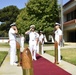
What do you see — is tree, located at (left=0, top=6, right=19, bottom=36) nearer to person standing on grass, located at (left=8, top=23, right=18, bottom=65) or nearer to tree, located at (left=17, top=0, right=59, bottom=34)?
tree, located at (left=17, top=0, right=59, bottom=34)

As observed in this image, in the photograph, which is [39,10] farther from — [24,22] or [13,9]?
[13,9]

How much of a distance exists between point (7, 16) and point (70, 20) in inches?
1586

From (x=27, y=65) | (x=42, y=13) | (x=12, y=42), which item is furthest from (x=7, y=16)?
(x=27, y=65)

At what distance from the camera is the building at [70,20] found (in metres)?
47.0

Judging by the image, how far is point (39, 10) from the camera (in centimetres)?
4347

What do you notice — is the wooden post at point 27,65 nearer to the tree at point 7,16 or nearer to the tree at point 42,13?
the tree at point 42,13

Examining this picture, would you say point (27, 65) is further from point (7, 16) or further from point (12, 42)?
point (7, 16)

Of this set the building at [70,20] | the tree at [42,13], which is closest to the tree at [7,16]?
the building at [70,20]

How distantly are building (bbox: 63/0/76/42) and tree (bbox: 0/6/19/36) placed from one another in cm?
3524

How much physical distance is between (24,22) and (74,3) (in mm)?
9085

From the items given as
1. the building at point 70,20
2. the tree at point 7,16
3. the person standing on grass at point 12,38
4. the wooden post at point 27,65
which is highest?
the tree at point 7,16

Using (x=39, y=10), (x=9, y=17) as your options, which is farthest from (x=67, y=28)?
(x=9, y=17)

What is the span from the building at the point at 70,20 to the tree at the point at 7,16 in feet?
116

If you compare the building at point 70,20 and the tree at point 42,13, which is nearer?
the tree at point 42,13
